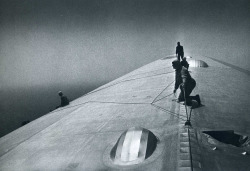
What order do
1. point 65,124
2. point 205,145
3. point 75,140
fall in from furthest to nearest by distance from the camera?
point 65,124 < point 75,140 < point 205,145

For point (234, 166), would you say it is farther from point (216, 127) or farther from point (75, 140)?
point (75, 140)

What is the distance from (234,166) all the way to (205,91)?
31.9 ft

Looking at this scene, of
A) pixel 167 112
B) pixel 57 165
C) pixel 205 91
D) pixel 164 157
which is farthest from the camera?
pixel 205 91

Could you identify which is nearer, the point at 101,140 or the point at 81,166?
the point at 81,166

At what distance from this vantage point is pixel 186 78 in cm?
962

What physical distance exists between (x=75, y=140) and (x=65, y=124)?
3611 mm

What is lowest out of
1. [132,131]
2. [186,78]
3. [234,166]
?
[234,166]

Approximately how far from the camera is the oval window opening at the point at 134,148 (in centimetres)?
704

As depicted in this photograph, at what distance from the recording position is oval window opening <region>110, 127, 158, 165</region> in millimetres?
7041

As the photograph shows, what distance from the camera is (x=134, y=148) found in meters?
7.20

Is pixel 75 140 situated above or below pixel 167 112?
below

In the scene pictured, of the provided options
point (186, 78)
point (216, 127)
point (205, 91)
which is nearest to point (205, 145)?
point (216, 127)

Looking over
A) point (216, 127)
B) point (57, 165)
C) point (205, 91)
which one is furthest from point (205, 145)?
point (205, 91)

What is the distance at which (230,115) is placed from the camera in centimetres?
1077
